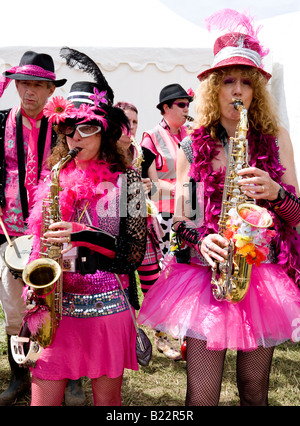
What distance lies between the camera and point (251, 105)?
95.0 inches

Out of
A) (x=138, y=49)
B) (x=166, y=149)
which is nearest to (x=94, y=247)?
(x=166, y=149)

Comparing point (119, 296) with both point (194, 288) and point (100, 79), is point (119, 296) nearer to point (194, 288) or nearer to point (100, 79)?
point (194, 288)

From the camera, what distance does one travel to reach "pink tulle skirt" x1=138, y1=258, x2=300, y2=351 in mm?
2090

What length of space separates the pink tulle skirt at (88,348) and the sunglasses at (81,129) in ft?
3.06

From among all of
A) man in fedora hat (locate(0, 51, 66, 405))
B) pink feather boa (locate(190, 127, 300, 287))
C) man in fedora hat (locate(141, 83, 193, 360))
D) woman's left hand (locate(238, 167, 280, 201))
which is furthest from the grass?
woman's left hand (locate(238, 167, 280, 201))

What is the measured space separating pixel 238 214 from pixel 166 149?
278cm

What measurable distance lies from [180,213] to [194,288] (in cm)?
44

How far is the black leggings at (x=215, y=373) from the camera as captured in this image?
2117 mm

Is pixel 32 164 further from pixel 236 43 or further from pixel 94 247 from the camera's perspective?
pixel 236 43

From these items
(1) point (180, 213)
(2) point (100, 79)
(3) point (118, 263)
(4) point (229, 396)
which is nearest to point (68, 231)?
(3) point (118, 263)

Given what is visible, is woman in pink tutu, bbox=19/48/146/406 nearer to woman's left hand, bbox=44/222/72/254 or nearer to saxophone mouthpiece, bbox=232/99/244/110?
woman's left hand, bbox=44/222/72/254

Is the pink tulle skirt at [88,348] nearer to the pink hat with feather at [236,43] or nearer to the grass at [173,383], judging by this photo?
the grass at [173,383]

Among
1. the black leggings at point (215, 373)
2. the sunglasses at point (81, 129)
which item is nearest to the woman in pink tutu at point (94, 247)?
the sunglasses at point (81, 129)
